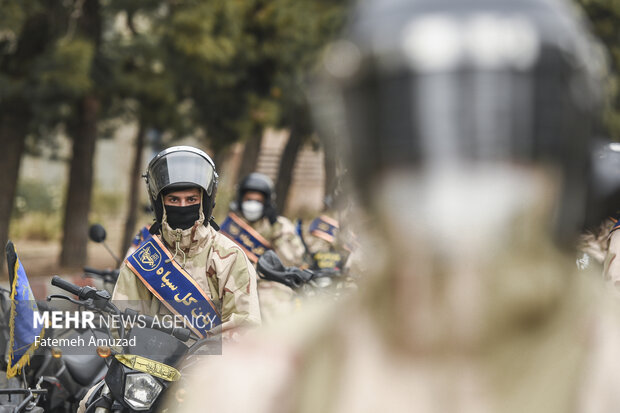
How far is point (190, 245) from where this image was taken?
458 centimetres

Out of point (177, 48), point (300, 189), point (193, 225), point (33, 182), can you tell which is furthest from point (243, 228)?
point (300, 189)

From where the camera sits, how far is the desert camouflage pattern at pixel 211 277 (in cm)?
432

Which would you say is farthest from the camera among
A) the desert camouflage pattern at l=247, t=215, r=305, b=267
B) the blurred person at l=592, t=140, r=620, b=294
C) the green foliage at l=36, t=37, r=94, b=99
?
the green foliage at l=36, t=37, r=94, b=99

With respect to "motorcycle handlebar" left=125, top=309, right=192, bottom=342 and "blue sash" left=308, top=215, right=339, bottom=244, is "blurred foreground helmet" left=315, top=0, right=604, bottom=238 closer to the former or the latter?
"motorcycle handlebar" left=125, top=309, right=192, bottom=342

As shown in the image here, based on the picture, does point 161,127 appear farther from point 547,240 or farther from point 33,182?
point 547,240

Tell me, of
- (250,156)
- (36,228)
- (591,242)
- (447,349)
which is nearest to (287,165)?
(250,156)

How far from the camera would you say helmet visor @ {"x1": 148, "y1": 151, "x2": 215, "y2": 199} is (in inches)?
181

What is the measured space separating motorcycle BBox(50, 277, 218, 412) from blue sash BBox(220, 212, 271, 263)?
5033mm

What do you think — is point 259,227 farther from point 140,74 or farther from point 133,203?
point 133,203

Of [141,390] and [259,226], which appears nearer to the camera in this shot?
[141,390]

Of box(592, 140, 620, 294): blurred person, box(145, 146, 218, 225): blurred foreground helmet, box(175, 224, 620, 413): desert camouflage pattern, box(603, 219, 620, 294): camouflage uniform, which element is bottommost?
box(603, 219, 620, 294): camouflage uniform

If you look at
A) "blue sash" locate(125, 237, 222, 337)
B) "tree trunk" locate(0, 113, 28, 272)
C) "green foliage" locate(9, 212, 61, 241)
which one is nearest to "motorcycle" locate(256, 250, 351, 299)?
"blue sash" locate(125, 237, 222, 337)

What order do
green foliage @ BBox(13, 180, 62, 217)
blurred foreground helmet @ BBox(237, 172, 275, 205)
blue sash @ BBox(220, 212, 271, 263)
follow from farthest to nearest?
green foliage @ BBox(13, 180, 62, 217) → blurred foreground helmet @ BBox(237, 172, 275, 205) → blue sash @ BBox(220, 212, 271, 263)

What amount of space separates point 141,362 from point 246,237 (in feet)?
17.6
